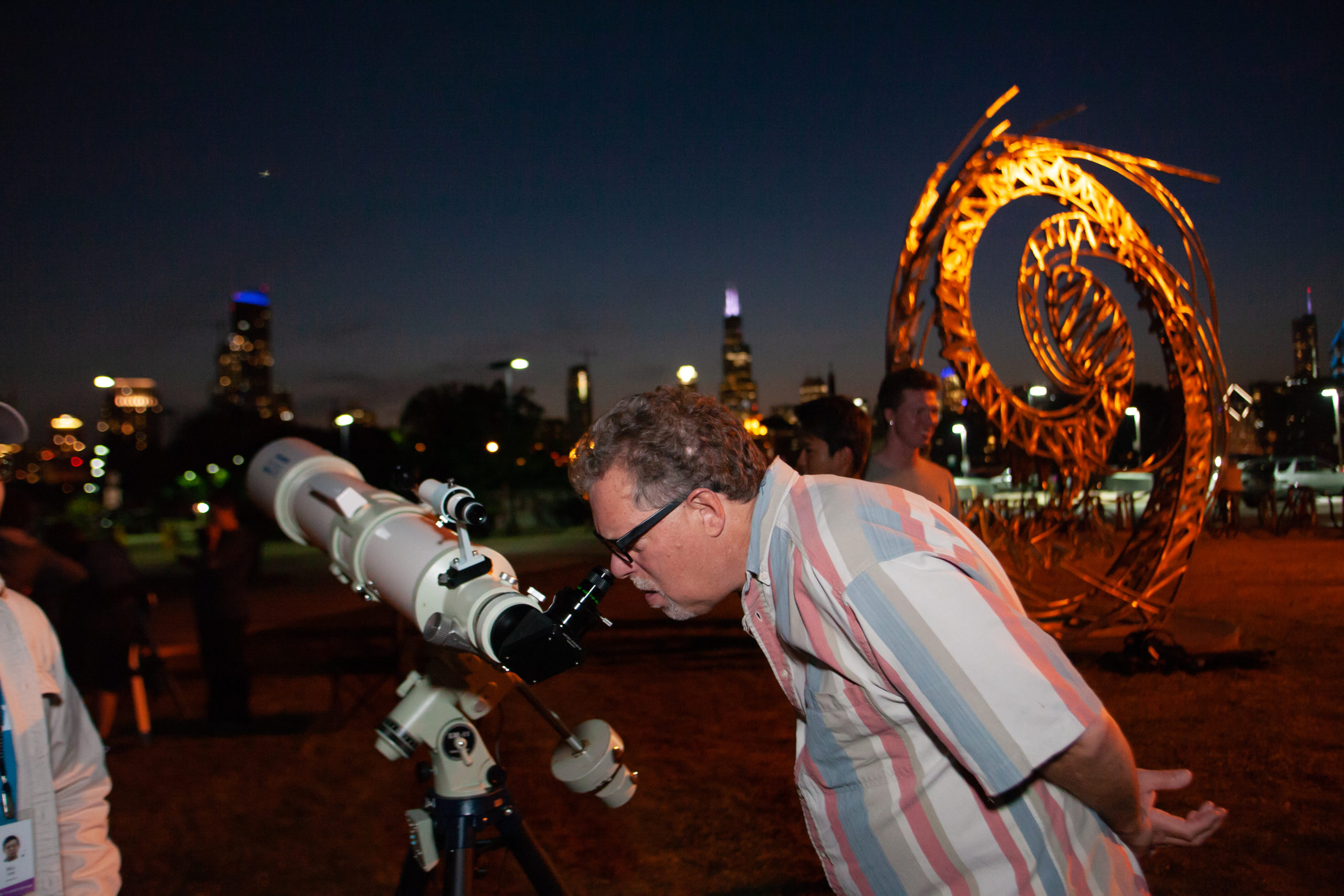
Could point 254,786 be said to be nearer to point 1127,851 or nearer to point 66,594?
point 66,594

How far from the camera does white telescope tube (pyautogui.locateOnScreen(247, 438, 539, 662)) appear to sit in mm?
1729

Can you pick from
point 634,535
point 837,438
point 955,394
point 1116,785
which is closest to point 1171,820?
point 1116,785

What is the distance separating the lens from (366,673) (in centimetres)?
694

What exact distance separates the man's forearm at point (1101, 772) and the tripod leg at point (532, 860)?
4.43ft

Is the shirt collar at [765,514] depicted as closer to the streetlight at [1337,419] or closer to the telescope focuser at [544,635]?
the telescope focuser at [544,635]

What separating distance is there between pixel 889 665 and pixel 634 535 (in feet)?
2.02

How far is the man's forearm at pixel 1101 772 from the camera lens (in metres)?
1.18

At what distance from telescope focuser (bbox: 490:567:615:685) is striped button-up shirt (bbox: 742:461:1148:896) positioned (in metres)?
0.36

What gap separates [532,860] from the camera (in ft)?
6.95

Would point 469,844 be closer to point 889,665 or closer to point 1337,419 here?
point 889,665

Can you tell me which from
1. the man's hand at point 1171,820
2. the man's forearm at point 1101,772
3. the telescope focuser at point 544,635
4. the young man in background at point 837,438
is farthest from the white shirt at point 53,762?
the young man in background at point 837,438

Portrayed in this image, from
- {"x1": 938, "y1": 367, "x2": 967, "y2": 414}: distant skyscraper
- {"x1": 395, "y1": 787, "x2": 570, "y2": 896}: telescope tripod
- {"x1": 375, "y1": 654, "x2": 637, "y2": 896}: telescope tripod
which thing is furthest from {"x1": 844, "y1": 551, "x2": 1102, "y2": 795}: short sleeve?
{"x1": 938, "y1": 367, "x2": 967, "y2": 414}: distant skyscraper

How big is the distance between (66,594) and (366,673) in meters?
2.25

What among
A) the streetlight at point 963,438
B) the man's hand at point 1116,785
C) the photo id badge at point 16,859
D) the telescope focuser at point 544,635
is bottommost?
the streetlight at point 963,438
